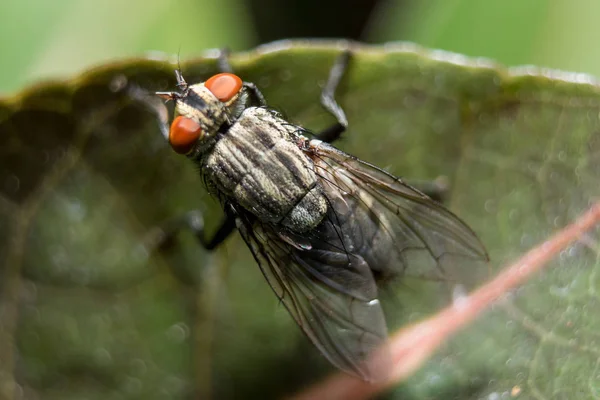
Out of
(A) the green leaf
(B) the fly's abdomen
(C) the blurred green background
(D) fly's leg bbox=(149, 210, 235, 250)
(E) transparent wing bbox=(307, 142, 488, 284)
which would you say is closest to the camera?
(A) the green leaf

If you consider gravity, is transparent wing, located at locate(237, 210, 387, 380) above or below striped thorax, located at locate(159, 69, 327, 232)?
below

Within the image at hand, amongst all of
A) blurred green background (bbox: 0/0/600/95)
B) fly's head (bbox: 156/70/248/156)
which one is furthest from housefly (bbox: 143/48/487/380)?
blurred green background (bbox: 0/0/600/95)

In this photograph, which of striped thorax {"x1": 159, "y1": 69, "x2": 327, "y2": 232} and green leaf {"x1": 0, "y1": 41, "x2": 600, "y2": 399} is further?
striped thorax {"x1": 159, "y1": 69, "x2": 327, "y2": 232}

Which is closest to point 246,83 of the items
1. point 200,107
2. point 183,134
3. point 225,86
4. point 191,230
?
point 225,86

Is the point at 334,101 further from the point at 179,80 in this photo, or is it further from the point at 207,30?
the point at 207,30

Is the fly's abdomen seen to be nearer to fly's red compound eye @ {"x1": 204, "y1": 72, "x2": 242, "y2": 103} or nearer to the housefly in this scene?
the housefly

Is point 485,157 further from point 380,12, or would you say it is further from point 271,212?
point 380,12

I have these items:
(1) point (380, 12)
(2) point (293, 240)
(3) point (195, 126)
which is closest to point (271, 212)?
(2) point (293, 240)
